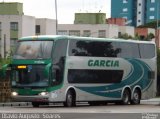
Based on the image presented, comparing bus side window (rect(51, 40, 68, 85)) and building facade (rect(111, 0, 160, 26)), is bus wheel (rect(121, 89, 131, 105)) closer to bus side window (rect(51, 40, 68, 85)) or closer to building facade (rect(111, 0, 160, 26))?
bus side window (rect(51, 40, 68, 85))

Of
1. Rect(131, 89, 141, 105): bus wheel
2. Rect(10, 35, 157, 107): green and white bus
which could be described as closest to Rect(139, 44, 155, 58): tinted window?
Rect(10, 35, 157, 107): green and white bus

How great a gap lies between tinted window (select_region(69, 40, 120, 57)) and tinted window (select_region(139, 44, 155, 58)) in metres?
2.48

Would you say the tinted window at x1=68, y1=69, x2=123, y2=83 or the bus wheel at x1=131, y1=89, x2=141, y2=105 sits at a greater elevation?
the tinted window at x1=68, y1=69, x2=123, y2=83

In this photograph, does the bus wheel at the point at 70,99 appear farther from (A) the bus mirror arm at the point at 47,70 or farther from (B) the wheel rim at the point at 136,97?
(B) the wheel rim at the point at 136,97

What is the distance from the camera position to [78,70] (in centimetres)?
3244

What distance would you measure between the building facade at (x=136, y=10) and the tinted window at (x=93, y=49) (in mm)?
123810

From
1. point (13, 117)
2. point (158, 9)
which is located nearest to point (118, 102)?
point (13, 117)

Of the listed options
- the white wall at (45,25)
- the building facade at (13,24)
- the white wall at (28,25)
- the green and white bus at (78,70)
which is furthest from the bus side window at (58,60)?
the white wall at (45,25)

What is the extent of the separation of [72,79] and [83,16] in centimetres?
9251

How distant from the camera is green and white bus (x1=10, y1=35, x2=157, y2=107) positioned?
30812mm

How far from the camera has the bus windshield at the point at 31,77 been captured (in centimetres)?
3075

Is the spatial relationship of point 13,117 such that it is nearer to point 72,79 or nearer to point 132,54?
point 72,79

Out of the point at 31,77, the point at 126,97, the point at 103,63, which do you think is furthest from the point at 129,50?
the point at 31,77

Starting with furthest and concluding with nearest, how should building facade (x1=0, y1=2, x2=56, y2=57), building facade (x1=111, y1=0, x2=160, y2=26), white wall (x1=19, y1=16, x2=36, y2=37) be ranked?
building facade (x1=111, y1=0, x2=160, y2=26), white wall (x1=19, y1=16, x2=36, y2=37), building facade (x1=0, y1=2, x2=56, y2=57)
